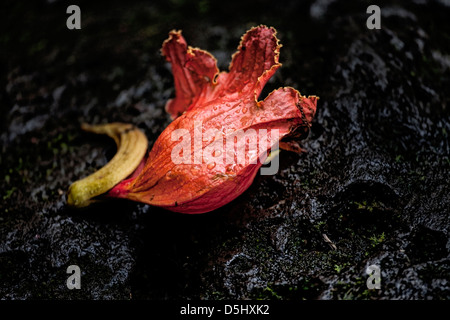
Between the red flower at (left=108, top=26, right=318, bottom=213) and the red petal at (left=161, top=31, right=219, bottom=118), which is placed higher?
the red petal at (left=161, top=31, right=219, bottom=118)

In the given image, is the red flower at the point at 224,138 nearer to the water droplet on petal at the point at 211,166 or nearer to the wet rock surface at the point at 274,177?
the water droplet on petal at the point at 211,166

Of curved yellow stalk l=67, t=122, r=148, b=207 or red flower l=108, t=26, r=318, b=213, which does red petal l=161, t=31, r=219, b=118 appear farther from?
curved yellow stalk l=67, t=122, r=148, b=207

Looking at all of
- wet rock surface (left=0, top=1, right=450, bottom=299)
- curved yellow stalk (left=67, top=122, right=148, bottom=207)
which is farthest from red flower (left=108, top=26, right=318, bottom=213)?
wet rock surface (left=0, top=1, right=450, bottom=299)

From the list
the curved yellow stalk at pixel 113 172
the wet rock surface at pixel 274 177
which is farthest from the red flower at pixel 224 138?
the wet rock surface at pixel 274 177

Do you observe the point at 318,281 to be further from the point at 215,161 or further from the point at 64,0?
the point at 64,0

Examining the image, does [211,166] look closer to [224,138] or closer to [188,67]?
[224,138]

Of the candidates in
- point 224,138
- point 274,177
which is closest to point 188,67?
point 224,138

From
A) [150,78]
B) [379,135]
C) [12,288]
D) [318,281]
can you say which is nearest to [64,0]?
[150,78]
